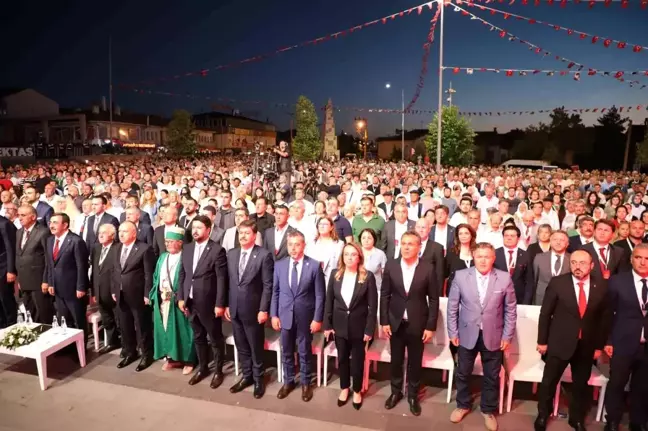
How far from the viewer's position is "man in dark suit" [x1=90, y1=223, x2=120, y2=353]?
17.4 ft

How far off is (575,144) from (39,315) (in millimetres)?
46425

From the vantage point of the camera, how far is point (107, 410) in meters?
4.43

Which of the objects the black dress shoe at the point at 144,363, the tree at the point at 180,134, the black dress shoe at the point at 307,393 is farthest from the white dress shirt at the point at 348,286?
the tree at the point at 180,134

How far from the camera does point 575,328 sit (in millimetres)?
3855

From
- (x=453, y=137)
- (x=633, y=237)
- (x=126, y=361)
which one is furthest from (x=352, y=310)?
(x=453, y=137)

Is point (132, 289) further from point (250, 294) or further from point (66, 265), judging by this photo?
point (250, 294)

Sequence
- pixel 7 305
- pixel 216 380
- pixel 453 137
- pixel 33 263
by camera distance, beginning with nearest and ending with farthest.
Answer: pixel 216 380, pixel 33 263, pixel 7 305, pixel 453 137

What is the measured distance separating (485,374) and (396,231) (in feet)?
9.73

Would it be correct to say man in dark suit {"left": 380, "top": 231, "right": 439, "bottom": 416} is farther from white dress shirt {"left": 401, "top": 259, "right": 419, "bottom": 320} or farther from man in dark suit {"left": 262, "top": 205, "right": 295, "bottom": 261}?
man in dark suit {"left": 262, "top": 205, "right": 295, "bottom": 261}

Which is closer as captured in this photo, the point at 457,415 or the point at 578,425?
the point at 578,425

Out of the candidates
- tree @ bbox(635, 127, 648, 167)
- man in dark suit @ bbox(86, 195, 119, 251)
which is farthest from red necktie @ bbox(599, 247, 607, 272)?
tree @ bbox(635, 127, 648, 167)

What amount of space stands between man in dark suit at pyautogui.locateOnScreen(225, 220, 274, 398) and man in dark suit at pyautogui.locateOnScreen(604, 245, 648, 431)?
3284 millimetres

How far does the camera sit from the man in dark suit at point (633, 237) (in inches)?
230

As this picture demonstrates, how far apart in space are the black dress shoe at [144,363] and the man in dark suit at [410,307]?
2911 mm
